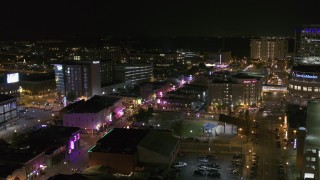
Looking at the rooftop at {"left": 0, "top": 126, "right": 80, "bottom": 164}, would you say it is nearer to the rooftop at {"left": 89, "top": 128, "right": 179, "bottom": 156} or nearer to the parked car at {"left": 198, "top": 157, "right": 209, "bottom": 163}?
the rooftop at {"left": 89, "top": 128, "right": 179, "bottom": 156}

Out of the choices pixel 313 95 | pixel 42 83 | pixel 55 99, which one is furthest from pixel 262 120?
pixel 42 83

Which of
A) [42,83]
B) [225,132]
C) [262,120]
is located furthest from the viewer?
[42,83]

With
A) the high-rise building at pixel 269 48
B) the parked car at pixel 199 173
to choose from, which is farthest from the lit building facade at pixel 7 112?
the high-rise building at pixel 269 48

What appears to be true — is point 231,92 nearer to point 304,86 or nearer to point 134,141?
point 304,86

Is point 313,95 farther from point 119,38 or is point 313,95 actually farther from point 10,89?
point 119,38

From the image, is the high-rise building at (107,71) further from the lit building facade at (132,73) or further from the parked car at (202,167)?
the parked car at (202,167)

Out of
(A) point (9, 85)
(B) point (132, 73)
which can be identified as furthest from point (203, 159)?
A: (B) point (132, 73)
